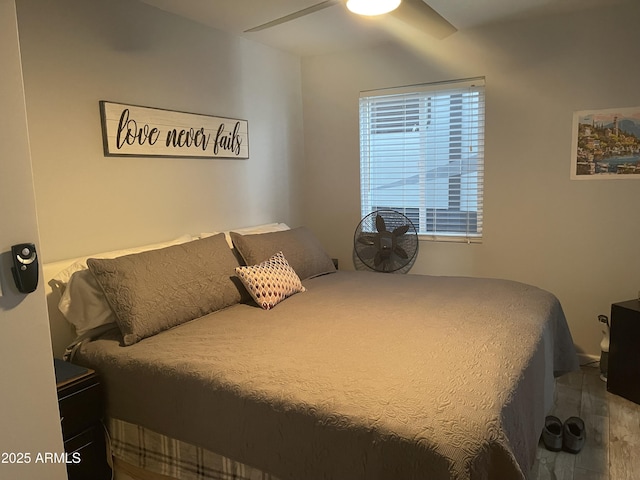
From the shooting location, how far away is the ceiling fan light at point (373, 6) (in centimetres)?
199

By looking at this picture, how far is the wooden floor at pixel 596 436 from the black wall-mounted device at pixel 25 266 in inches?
83.3

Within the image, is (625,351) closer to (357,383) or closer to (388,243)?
(388,243)

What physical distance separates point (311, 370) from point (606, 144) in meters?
2.48

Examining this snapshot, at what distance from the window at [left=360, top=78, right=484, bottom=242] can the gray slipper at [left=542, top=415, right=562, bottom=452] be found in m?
1.42

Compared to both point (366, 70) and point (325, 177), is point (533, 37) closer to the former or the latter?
point (366, 70)

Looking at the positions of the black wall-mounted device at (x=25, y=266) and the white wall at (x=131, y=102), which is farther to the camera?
the white wall at (x=131, y=102)

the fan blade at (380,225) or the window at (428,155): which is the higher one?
the window at (428,155)

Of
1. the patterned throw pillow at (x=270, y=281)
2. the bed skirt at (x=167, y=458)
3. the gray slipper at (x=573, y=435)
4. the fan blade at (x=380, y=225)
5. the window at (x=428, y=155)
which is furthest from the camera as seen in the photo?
the fan blade at (x=380, y=225)

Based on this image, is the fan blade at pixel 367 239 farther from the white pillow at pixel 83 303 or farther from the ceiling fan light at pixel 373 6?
the white pillow at pixel 83 303

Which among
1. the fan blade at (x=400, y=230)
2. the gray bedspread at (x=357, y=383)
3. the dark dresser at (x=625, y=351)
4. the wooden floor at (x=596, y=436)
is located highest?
the fan blade at (x=400, y=230)

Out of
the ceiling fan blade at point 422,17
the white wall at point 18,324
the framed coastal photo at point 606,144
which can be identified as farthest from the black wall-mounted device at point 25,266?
the framed coastal photo at point 606,144

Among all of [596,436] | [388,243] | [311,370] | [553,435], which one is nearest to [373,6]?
[311,370]

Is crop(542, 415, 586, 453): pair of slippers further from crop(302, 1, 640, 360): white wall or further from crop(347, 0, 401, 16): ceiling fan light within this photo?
crop(347, 0, 401, 16): ceiling fan light

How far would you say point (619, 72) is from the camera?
113 inches
